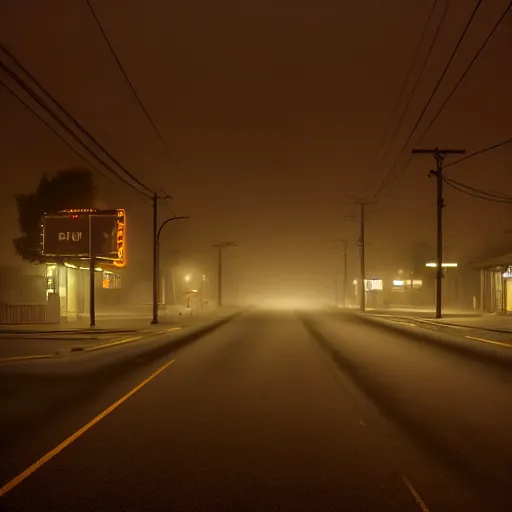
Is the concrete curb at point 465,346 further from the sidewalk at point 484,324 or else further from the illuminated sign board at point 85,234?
the illuminated sign board at point 85,234

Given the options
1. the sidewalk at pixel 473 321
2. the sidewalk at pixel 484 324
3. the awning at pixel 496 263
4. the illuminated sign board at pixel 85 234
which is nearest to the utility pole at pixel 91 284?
the illuminated sign board at pixel 85 234

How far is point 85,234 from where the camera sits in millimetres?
38469

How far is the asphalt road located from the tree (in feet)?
123

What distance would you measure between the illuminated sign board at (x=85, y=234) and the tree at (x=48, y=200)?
11835mm

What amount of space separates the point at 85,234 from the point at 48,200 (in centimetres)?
1493

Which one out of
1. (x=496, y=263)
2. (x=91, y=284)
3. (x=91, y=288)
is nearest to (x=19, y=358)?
(x=91, y=288)

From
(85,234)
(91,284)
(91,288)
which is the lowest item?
(91,288)

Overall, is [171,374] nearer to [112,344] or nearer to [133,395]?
[133,395]

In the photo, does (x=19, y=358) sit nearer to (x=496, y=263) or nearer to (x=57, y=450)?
(x=57, y=450)

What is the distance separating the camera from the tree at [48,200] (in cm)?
4978

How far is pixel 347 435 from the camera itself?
8188 mm

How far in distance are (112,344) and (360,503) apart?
18554mm

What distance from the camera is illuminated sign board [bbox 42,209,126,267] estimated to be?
126ft

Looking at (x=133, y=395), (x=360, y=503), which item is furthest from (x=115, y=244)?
(x=360, y=503)
